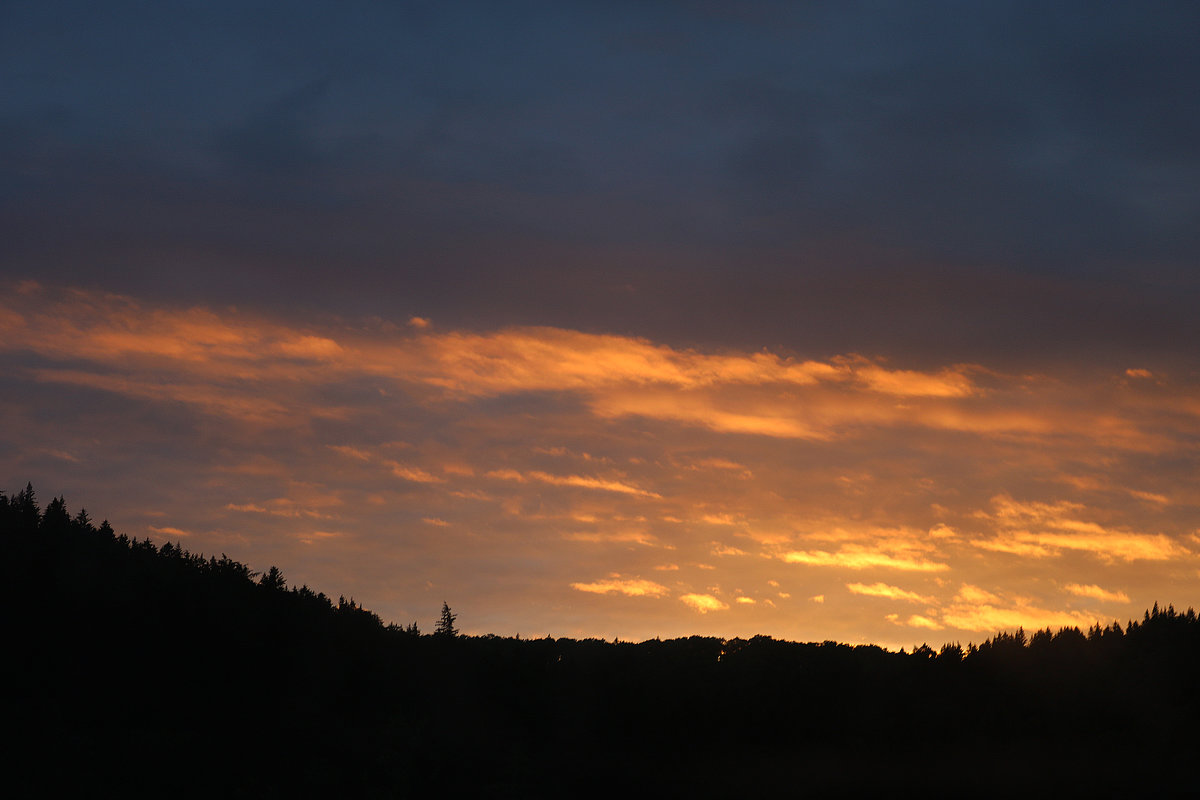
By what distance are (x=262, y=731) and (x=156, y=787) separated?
288 inches

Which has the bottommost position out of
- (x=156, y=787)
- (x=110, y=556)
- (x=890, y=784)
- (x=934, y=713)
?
(x=156, y=787)

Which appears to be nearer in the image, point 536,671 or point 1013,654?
point 1013,654

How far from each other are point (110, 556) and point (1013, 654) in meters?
59.5

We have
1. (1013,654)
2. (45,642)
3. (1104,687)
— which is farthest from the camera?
(45,642)

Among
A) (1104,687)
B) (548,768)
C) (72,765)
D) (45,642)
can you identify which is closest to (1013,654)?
(1104,687)

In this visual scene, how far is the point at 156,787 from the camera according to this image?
56.8 metres

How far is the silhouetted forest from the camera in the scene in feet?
184

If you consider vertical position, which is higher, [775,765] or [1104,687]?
[1104,687]

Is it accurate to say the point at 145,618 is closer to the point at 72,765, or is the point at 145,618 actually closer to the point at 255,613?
the point at 255,613

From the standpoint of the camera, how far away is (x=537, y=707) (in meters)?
66.7

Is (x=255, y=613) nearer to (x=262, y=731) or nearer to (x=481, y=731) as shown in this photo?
(x=262, y=731)

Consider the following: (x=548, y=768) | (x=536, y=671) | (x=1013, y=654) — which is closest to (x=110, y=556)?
(x=536, y=671)

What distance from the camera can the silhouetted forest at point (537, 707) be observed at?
56062mm

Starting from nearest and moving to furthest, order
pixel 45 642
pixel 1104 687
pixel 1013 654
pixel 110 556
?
pixel 1104 687
pixel 1013 654
pixel 45 642
pixel 110 556
